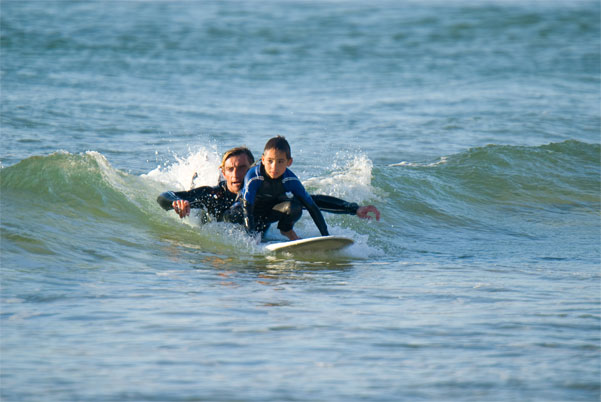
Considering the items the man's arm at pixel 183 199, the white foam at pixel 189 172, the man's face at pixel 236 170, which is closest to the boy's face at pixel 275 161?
the man's face at pixel 236 170

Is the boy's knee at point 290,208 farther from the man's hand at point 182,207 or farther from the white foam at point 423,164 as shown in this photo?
the white foam at point 423,164

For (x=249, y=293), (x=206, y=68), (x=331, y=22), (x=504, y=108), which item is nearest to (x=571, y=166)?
(x=504, y=108)

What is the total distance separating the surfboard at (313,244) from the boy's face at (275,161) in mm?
719

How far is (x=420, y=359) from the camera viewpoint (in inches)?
187

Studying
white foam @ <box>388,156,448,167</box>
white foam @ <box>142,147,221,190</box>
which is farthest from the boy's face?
white foam @ <box>388,156,448,167</box>

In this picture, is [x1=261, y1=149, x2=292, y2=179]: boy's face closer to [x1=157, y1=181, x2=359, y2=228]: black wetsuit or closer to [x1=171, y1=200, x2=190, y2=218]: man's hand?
[x1=157, y1=181, x2=359, y2=228]: black wetsuit

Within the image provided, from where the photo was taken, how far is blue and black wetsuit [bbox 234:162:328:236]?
305 inches

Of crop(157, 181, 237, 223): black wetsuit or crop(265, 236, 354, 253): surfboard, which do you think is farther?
crop(157, 181, 237, 223): black wetsuit

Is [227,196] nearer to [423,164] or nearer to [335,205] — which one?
[335,205]

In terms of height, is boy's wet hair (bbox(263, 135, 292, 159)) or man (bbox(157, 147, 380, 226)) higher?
boy's wet hair (bbox(263, 135, 292, 159))

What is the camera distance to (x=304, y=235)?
27.7 feet

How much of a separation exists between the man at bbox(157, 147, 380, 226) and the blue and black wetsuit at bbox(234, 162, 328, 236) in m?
0.31

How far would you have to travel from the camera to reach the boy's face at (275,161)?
760 centimetres

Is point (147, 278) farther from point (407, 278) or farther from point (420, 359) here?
point (420, 359)
